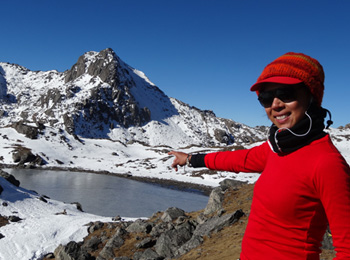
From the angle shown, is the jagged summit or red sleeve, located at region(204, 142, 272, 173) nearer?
red sleeve, located at region(204, 142, 272, 173)

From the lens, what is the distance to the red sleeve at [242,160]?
8.59ft

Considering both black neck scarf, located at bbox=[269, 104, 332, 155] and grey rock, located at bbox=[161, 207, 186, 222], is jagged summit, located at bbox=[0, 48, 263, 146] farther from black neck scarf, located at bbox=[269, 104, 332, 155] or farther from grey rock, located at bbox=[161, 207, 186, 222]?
black neck scarf, located at bbox=[269, 104, 332, 155]

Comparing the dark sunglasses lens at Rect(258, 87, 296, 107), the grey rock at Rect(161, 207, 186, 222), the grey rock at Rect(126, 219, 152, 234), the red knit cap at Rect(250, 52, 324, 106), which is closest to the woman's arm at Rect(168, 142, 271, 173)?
the dark sunglasses lens at Rect(258, 87, 296, 107)

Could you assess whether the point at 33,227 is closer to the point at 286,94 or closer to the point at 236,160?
the point at 236,160

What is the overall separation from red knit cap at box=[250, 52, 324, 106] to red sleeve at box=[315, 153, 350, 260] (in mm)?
588

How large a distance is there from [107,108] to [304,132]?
499 ft

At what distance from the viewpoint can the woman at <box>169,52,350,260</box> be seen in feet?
5.31

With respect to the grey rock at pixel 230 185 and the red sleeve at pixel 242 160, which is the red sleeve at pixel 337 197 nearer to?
A: the red sleeve at pixel 242 160

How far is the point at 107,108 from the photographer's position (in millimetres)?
148250

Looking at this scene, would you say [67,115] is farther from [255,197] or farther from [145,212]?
[255,197]

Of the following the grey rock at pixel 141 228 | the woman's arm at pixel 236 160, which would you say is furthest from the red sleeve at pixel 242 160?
the grey rock at pixel 141 228

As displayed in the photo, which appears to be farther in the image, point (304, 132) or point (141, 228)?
point (141, 228)

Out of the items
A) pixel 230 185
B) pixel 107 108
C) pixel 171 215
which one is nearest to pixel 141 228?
pixel 171 215

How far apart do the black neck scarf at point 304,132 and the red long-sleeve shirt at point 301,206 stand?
0.15ft
